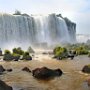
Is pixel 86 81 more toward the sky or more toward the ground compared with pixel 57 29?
more toward the ground

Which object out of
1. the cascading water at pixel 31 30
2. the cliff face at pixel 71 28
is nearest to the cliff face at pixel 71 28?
the cliff face at pixel 71 28

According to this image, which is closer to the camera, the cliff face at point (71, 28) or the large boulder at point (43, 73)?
the large boulder at point (43, 73)

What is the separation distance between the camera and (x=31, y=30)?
12531cm

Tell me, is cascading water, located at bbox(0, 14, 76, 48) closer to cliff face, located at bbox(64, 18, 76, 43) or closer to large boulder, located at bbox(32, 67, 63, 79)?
cliff face, located at bbox(64, 18, 76, 43)

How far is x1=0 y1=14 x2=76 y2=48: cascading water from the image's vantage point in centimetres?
11338

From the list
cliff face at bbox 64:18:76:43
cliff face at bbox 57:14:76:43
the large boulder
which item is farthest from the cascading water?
the large boulder

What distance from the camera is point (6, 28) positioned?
11394cm

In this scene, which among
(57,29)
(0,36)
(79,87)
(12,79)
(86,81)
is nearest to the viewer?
(79,87)

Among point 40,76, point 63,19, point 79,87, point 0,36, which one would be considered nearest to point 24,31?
point 0,36

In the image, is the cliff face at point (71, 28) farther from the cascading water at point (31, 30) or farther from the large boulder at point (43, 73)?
the large boulder at point (43, 73)

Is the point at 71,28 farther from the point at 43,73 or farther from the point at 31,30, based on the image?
the point at 43,73

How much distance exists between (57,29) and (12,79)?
104 metres

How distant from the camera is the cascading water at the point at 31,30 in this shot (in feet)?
372

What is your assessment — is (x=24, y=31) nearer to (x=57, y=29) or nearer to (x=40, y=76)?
(x=57, y=29)
